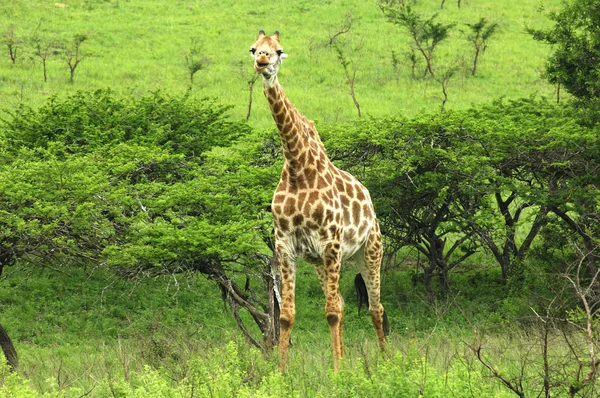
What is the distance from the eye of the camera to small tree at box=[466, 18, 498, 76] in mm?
46469

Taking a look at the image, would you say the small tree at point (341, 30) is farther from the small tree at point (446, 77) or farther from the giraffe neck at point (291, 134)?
the giraffe neck at point (291, 134)

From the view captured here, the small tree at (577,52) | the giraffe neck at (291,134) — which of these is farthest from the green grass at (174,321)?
the small tree at (577,52)

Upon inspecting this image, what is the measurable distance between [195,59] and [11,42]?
29.2 ft

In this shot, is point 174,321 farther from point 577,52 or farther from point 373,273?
point 577,52

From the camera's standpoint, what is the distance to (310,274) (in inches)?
1008

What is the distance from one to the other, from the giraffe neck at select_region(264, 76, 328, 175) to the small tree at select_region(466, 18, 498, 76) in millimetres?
37102

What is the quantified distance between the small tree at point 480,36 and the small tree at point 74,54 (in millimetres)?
19564

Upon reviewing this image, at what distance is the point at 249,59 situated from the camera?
155 ft

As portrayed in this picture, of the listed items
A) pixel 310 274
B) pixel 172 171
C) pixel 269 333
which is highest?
pixel 172 171

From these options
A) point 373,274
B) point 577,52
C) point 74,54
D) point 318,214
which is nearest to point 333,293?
point 318,214

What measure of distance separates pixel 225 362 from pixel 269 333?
225 inches

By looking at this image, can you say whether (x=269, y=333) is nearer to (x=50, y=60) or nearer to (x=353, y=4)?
(x=50, y=60)

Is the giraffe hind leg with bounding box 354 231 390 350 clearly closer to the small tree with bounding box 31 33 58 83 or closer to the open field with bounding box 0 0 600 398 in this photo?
the open field with bounding box 0 0 600 398

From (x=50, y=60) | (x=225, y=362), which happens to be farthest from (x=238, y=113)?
(x=225, y=362)
